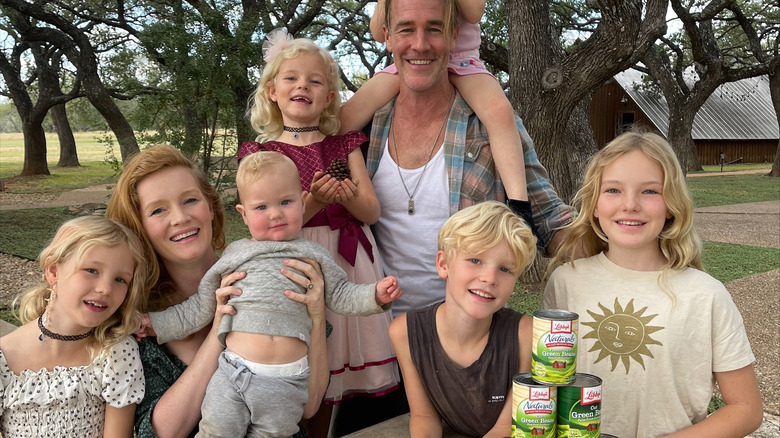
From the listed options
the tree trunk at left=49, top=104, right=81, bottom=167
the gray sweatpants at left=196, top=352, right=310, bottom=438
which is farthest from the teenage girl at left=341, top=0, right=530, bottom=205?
the tree trunk at left=49, top=104, right=81, bottom=167

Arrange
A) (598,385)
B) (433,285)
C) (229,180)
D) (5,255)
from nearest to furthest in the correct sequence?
(598,385) < (433,285) < (5,255) < (229,180)

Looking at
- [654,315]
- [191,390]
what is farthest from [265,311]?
[654,315]

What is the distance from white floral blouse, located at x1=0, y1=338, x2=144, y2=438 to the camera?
196cm

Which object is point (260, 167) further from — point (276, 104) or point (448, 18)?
point (448, 18)

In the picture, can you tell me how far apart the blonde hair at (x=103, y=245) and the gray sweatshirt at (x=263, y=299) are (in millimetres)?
103

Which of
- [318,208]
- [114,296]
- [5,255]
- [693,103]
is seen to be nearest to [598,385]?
[318,208]

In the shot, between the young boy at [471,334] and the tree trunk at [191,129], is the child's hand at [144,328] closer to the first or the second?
the young boy at [471,334]

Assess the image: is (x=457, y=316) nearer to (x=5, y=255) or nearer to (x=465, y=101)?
(x=465, y=101)

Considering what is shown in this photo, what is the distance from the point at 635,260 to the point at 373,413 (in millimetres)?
1290

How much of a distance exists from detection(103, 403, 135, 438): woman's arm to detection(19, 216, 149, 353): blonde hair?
0.64 feet

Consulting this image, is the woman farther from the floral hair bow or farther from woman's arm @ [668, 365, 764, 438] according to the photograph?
woman's arm @ [668, 365, 764, 438]

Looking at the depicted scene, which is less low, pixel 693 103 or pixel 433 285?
pixel 693 103

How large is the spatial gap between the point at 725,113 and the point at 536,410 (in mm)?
36930

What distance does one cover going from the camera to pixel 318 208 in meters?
2.42
